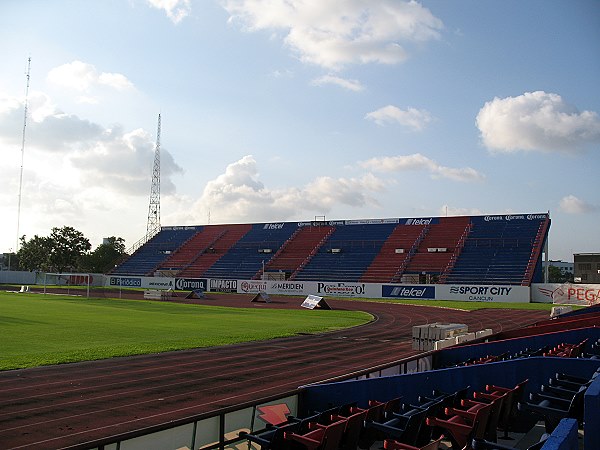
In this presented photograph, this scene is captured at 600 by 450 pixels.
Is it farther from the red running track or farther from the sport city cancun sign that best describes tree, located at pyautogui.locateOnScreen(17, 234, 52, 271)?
the red running track

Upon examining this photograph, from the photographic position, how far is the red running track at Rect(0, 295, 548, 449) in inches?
436

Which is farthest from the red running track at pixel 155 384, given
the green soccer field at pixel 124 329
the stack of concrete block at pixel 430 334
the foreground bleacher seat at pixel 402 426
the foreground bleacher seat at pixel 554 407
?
the foreground bleacher seat at pixel 554 407

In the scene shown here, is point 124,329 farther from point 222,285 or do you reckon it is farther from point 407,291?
point 222,285

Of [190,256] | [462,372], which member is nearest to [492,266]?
[190,256]

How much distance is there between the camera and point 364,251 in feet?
255

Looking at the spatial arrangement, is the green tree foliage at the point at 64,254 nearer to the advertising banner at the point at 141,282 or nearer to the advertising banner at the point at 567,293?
the advertising banner at the point at 141,282

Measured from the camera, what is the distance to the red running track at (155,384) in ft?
36.3

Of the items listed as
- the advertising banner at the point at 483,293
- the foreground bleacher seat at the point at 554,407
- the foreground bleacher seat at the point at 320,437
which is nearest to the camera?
the foreground bleacher seat at the point at 320,437

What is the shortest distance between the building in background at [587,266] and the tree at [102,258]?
103224mm

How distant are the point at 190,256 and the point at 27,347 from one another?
69.2 meters

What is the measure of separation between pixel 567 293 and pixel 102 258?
102 metres

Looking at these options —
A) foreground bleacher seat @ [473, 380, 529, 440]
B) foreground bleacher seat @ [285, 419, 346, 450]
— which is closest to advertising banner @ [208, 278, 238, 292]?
foreground bleacher seat @ [473, 380, 529, 440]

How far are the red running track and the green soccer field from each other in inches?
67.6

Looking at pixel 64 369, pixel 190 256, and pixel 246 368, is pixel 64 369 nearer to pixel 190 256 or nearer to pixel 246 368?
pixel 246 368
